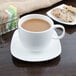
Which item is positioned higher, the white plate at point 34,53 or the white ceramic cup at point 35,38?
the white ceramic cup at point 35,38

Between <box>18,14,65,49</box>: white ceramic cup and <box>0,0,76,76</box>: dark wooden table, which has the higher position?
<box>18,14,65,49</box>: white ceramic cup

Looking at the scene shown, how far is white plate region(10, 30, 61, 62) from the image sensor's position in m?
0.51

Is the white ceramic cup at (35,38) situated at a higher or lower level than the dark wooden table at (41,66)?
higher

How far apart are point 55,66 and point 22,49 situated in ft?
0.32

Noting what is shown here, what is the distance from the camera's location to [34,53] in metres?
0.52

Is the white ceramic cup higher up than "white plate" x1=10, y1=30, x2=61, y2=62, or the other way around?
the white ceramic cup

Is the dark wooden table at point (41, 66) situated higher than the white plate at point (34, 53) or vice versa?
the white plate at point (34, 53)

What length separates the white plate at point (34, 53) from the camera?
506 millimetres

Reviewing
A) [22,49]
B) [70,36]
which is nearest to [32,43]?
[22,49]

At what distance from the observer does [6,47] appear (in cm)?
55

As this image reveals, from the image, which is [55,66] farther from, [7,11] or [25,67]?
[7,11]

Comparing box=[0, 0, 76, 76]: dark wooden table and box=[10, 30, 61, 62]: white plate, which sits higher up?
box=[10, 30, 61, 62]: white plate

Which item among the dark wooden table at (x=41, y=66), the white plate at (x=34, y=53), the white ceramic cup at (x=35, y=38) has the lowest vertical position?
the dark wooden table at (x=41, y=66)

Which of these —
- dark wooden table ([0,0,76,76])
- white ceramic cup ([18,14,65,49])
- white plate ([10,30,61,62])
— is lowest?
dark wooden table ([0,0,76,76])
